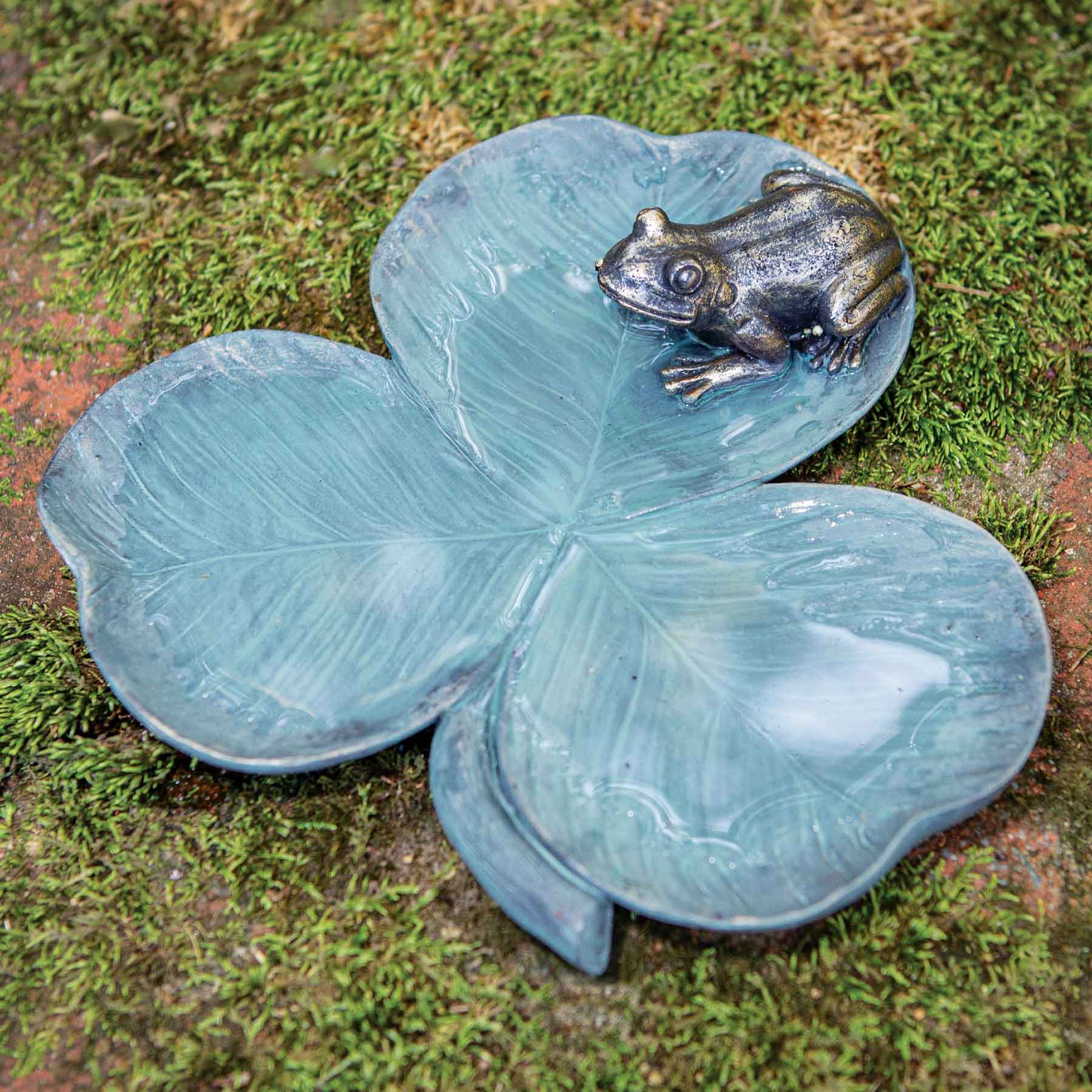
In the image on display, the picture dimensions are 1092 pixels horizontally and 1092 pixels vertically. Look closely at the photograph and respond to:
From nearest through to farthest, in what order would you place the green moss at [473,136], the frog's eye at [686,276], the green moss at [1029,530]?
the frog's eye at [686,276] → the green moss at [1029,530] → the green moss at [473,136]

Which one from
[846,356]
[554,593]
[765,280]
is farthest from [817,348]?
[554,593]

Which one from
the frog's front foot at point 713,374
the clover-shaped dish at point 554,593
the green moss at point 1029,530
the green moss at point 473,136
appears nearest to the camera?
the clover-shaped dish at point 554,593

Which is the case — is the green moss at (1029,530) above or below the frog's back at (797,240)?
below

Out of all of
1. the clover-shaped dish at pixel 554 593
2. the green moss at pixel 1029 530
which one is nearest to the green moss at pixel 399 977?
the clover-shaped dish at pixel 554 593

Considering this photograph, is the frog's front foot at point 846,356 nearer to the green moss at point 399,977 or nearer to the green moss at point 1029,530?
the green moss at point 1029,530

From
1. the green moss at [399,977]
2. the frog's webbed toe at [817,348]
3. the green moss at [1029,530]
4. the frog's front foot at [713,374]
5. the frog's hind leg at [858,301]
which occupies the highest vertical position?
the frog's hind leg at [858,301]

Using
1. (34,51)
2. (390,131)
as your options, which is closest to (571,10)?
(390,131)

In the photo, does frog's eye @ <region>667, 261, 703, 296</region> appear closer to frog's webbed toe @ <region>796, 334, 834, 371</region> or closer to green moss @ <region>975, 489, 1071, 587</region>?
frog's webbed toe @ <region>796, 334, 834, 371</region>
